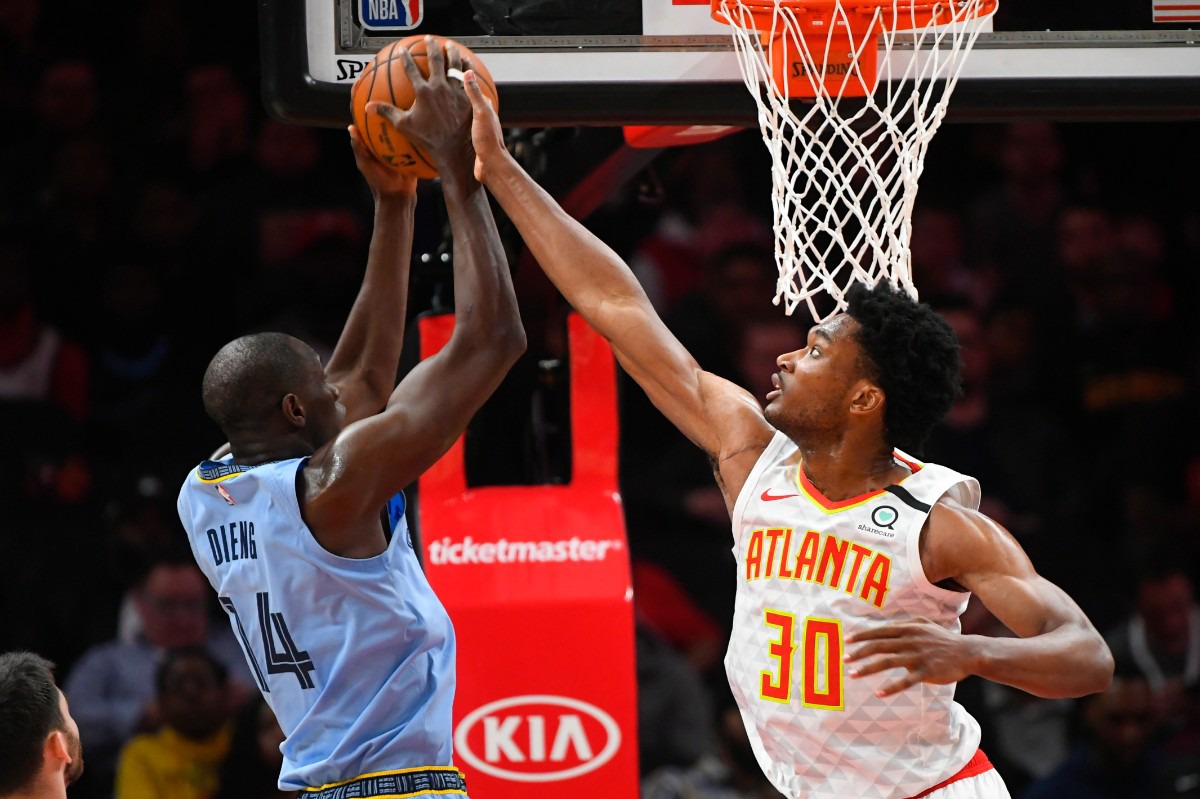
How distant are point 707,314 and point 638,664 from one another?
1.73 m

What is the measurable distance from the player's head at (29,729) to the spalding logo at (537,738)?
57.0 inches

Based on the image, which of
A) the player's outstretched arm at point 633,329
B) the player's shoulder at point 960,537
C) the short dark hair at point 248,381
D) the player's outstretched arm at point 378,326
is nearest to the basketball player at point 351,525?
the short dark hair at point 248,381

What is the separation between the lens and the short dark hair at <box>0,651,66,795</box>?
278 centimetres

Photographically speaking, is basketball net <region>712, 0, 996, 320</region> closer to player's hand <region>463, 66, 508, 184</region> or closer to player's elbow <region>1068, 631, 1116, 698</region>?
player's hand <region>463, 66, 508, 184</region>

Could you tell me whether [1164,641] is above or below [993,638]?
below

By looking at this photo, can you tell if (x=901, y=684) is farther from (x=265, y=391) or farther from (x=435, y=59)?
(x=435, y=59)

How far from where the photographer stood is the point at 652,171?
14.7 feet

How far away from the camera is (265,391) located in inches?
124

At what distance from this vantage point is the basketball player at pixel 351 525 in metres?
3.04

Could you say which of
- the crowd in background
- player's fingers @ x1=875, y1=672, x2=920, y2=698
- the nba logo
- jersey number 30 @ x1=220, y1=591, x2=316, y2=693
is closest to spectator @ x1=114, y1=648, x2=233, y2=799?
the crowd in background

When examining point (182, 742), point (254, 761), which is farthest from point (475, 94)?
point (182, 742)

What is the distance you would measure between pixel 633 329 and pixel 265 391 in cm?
83

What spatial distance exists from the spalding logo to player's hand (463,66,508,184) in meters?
1.66

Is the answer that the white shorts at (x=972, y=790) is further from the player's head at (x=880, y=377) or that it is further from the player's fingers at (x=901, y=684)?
the player's head at (x=880, y=377)
